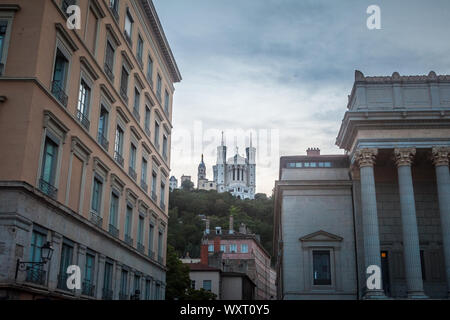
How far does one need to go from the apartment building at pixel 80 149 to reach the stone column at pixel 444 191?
67.8 ft

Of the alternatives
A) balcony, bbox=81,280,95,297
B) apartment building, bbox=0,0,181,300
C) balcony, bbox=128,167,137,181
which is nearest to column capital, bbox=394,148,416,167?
apartment building, bbox=0,0,181,300

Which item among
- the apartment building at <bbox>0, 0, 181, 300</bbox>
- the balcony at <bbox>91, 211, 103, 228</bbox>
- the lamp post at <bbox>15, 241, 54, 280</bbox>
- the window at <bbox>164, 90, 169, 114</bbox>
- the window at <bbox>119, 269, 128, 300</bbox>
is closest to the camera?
the lamp post at <bbox>15, 241, 54, 280</bbox>

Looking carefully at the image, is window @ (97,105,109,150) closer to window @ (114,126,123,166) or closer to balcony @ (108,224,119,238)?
window @ (114,126,123,166)

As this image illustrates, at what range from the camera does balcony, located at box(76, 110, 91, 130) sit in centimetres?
2520

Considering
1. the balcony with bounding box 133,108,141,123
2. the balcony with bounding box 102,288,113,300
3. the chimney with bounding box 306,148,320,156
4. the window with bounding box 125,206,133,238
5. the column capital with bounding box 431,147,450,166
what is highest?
the chimney with bounding box 306,148,320,156

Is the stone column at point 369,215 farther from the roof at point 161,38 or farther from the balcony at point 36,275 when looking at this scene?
the balcony at point 36,275

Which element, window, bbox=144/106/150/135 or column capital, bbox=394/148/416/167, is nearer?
window, bbox=144/106/150/135

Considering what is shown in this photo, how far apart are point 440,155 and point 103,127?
81.9 ft

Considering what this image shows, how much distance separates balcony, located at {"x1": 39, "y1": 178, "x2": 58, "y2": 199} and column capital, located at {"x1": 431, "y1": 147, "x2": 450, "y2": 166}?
94.1 feet

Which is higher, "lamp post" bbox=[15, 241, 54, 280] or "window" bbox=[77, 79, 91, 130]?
"window" bbox=[77, 79, 91, 130]
